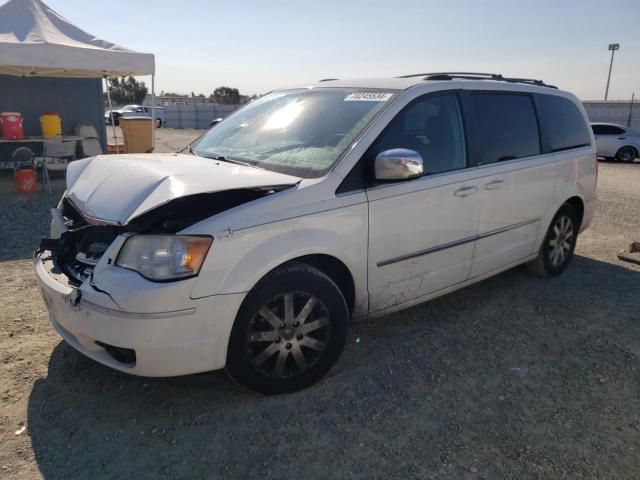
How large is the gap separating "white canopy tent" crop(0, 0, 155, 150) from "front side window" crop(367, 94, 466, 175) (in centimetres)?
807

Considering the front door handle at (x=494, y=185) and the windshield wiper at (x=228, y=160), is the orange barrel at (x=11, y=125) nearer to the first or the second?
the windshield wiper at (x=228, y=160)

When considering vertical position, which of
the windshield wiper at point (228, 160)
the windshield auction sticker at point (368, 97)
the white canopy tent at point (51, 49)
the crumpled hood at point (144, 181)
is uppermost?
the white canopy tent at point (51, 49)

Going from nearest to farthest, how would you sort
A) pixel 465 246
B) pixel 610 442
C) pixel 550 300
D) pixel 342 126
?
pixel 610 442 < pixel 342 126 < pixel 465 246 < pixel 550 300

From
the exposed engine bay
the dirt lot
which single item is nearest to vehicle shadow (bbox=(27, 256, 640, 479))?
the dirt lot

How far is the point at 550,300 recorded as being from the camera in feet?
14.8

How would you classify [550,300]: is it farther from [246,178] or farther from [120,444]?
[120,444]

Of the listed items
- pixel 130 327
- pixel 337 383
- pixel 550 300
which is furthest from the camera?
pixel 550 300

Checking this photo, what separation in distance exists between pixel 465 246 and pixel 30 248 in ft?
15.6

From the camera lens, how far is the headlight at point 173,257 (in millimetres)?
2479

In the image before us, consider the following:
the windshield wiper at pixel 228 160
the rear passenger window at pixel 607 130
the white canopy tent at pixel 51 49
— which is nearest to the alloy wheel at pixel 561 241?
the windshield wiper at pixel 228 160

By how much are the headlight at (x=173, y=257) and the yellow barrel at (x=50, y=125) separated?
9783 millimetres

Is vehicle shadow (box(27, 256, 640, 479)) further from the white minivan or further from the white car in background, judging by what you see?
the white car in background

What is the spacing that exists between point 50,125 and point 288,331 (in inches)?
400

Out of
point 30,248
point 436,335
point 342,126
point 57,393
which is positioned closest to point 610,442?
point 436,335
